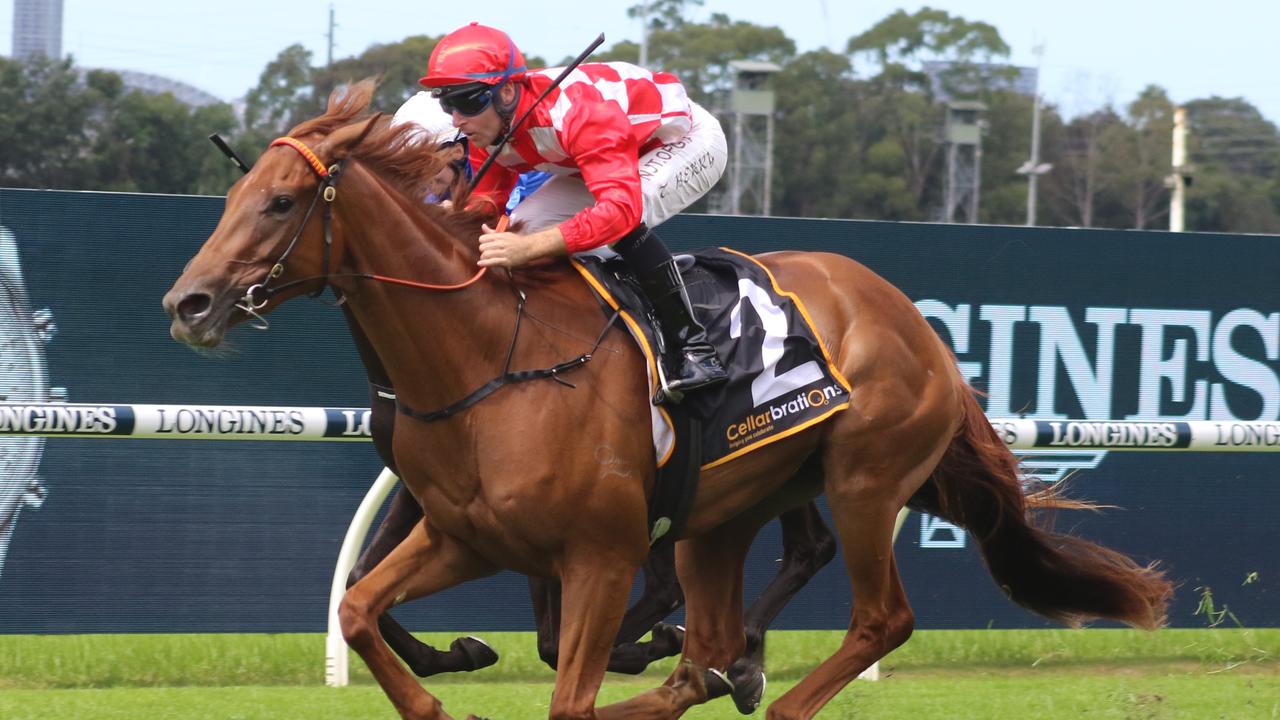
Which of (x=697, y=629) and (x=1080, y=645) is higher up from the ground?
(x=697, y=629)

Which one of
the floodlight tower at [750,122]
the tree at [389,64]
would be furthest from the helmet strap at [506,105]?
the tree at [389,64]

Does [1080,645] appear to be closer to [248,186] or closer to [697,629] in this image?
[697,629]

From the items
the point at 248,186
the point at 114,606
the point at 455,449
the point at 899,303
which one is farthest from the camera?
the point at 114,606

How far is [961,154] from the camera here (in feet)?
110

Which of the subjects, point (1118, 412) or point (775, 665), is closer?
point (775, 665)

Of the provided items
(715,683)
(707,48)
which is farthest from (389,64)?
(715,683)

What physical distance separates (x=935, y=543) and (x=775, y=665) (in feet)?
2.50

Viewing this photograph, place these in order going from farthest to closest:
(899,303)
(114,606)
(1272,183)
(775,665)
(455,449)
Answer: (1272,183) → (775,665) → (114,606) → (899,303) → (455,449)

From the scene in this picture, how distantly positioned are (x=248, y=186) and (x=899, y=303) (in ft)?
5.85

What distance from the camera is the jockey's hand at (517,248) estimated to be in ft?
11.0

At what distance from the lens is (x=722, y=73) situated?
32.8m

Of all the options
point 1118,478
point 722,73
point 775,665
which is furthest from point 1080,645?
point 722,73

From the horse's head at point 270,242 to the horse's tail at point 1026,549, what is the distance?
1.97m

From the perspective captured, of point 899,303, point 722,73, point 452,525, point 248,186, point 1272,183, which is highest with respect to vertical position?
point 248,186
